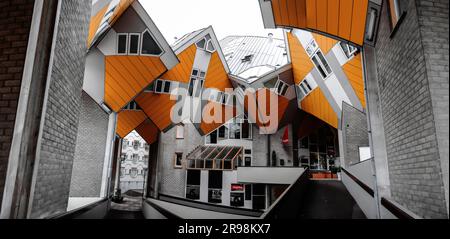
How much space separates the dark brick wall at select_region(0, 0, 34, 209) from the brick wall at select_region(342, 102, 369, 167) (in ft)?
39.7

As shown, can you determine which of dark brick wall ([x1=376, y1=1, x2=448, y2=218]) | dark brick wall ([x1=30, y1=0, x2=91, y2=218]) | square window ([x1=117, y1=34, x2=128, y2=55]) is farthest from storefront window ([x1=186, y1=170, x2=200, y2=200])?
dark brick wall ([x1=376, y1=1, x2=448, y2=218])

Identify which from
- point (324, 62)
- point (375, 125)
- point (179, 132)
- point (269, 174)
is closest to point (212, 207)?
point (269, 174)

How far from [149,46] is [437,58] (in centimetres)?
1016

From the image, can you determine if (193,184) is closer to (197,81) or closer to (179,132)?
(179,132)

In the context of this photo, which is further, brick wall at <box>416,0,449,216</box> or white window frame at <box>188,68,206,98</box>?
white window frame at <box>188,68,206,98</box>

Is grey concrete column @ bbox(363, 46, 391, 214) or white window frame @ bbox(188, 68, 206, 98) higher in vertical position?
white window frame @ bbox(188, 68, 206, 98)

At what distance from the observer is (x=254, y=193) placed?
68.6 ft

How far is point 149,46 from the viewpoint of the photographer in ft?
38.3

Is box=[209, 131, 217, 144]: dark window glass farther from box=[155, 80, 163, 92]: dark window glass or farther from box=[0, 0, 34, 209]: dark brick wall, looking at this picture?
box=[0, 0, 34, 209]: dark brick wall

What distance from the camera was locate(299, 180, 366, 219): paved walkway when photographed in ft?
23.0

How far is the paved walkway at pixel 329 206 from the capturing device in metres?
7.00
